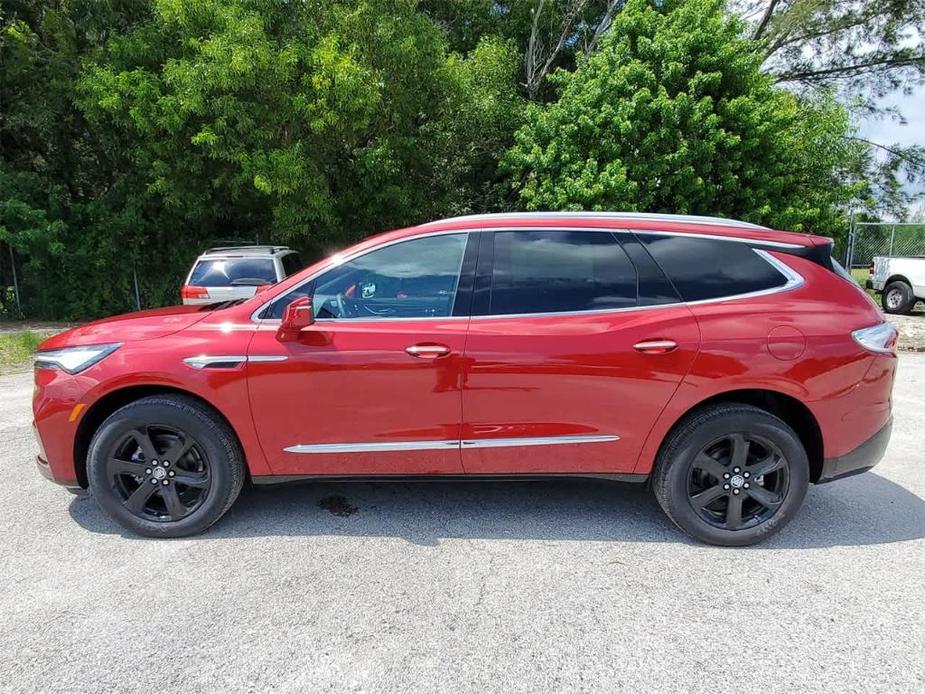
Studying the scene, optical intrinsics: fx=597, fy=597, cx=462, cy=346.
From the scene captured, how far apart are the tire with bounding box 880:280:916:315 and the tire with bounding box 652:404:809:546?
12.9m

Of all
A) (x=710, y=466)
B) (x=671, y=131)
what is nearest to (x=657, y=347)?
(x=710, y=466)

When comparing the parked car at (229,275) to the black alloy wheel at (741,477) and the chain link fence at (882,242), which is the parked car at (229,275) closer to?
the black alloy wheel at (741,477)

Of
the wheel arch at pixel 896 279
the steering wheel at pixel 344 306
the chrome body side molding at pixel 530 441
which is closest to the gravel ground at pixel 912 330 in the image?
the wheel arch at pixel 896 279

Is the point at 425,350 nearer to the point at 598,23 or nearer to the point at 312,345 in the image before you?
the point at 312,345

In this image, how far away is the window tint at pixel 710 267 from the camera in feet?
10.6

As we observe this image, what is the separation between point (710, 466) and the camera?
10.6ft

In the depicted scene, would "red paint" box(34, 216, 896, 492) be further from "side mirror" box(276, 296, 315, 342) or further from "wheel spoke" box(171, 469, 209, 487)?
"wheel spoke" box(171, 469, 209, 487)

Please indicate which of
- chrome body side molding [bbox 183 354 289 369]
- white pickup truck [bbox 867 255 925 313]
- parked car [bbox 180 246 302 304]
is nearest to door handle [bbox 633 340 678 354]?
chrome body side molding [bbox 183 354 289 369]

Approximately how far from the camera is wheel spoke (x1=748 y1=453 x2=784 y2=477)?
3.22 m

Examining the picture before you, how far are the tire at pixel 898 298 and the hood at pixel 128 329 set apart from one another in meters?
15.0

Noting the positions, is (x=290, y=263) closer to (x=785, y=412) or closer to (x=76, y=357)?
(x=76, y=357)

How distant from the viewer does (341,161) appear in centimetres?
1330

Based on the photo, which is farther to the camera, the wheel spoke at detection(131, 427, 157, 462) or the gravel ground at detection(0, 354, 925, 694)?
the wheel spoke at detection(131, 427, 157, 462)

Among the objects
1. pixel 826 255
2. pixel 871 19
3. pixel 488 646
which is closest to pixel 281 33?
pixel 826 255
